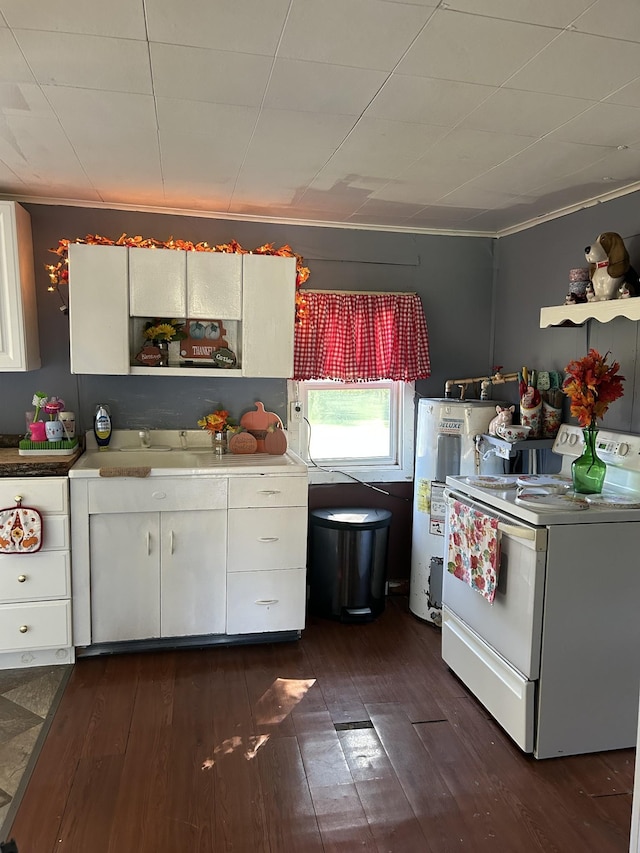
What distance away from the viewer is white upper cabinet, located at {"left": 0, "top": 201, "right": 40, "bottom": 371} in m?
2.92

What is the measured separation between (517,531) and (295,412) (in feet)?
5.54

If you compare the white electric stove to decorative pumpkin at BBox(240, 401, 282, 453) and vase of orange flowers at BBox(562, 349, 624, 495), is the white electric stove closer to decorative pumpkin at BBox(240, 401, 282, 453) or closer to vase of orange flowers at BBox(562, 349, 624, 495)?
vase of orange flowers at BBox(562, 349, 624, 495)

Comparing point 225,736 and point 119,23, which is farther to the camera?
point 225,736

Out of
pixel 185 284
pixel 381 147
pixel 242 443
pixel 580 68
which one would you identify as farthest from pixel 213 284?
pixel 580 68

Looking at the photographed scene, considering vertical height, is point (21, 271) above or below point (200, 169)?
below

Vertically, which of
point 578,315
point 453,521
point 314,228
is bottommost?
point 453,521

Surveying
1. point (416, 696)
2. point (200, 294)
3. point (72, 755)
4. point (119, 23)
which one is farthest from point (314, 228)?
point (72, 755)

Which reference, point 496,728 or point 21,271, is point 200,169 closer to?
point 21,271

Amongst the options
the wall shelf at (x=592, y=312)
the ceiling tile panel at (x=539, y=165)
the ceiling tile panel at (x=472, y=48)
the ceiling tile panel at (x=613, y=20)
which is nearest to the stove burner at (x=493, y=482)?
the wall shelf at (x=592, y=312)

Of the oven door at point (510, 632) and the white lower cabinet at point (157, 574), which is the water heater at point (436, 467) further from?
the white lower cabinet at point (157, 574)

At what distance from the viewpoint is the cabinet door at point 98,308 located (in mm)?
3004

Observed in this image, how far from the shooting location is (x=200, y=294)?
124 inches

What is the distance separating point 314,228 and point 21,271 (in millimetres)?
1558

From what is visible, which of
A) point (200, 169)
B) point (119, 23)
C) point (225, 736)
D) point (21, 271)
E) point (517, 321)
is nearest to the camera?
point (119, 23)
